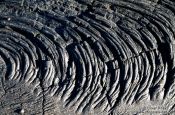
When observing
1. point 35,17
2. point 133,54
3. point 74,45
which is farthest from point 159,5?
point 35,17

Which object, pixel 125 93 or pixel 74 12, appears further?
pixel 74 12

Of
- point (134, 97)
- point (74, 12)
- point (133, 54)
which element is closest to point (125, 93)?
point (134, 97)

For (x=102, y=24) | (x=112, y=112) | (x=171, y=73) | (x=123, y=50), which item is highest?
(x=102, y=24)

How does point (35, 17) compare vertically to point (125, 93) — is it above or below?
above

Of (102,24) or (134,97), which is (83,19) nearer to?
(102,24)

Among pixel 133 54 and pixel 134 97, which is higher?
pixel 133 54

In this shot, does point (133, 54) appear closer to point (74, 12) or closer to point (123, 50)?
point (123, 50)
